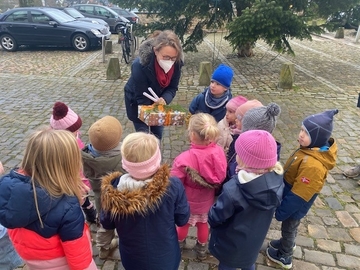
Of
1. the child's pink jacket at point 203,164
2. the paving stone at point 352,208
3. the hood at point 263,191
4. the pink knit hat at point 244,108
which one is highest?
the pink knit hat at point 244,108

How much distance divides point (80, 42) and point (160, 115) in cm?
1089

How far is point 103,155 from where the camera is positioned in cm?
Result: 262

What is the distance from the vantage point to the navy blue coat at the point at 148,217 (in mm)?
1823

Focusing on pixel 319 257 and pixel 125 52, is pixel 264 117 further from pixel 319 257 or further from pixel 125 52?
pixel 125 52

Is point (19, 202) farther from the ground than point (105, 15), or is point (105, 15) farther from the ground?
point (19, 202)

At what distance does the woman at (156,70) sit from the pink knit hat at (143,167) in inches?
64.6

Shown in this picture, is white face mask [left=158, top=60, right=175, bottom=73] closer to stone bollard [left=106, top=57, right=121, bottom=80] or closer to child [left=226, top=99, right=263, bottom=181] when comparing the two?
child [left=226, top=99, right=263, bottom=181]

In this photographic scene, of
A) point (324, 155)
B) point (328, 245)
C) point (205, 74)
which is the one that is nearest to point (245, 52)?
point (205, 74)

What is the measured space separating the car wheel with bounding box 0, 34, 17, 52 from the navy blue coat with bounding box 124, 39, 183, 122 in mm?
11356

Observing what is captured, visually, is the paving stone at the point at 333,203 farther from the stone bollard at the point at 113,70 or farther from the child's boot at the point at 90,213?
the stone bollard at the point at 113,70

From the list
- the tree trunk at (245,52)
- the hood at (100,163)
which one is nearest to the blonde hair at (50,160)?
the hood at (100,163)

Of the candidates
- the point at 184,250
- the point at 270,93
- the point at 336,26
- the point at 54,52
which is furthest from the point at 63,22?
the point at 184,250

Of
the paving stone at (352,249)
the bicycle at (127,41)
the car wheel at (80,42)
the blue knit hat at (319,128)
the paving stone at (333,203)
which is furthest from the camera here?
the car wheel at (80,42)

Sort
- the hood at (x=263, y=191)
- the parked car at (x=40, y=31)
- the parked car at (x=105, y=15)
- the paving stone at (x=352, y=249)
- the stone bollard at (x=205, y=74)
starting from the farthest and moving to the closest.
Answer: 1. the parked car at (x=105, y=15)
2. the parked car at (x=40, y=31)
3. the stone bollard at (x=205, y=74)
4. the paving stone at (x=352, y=249)
5. the hood at (x=263, y=191)
